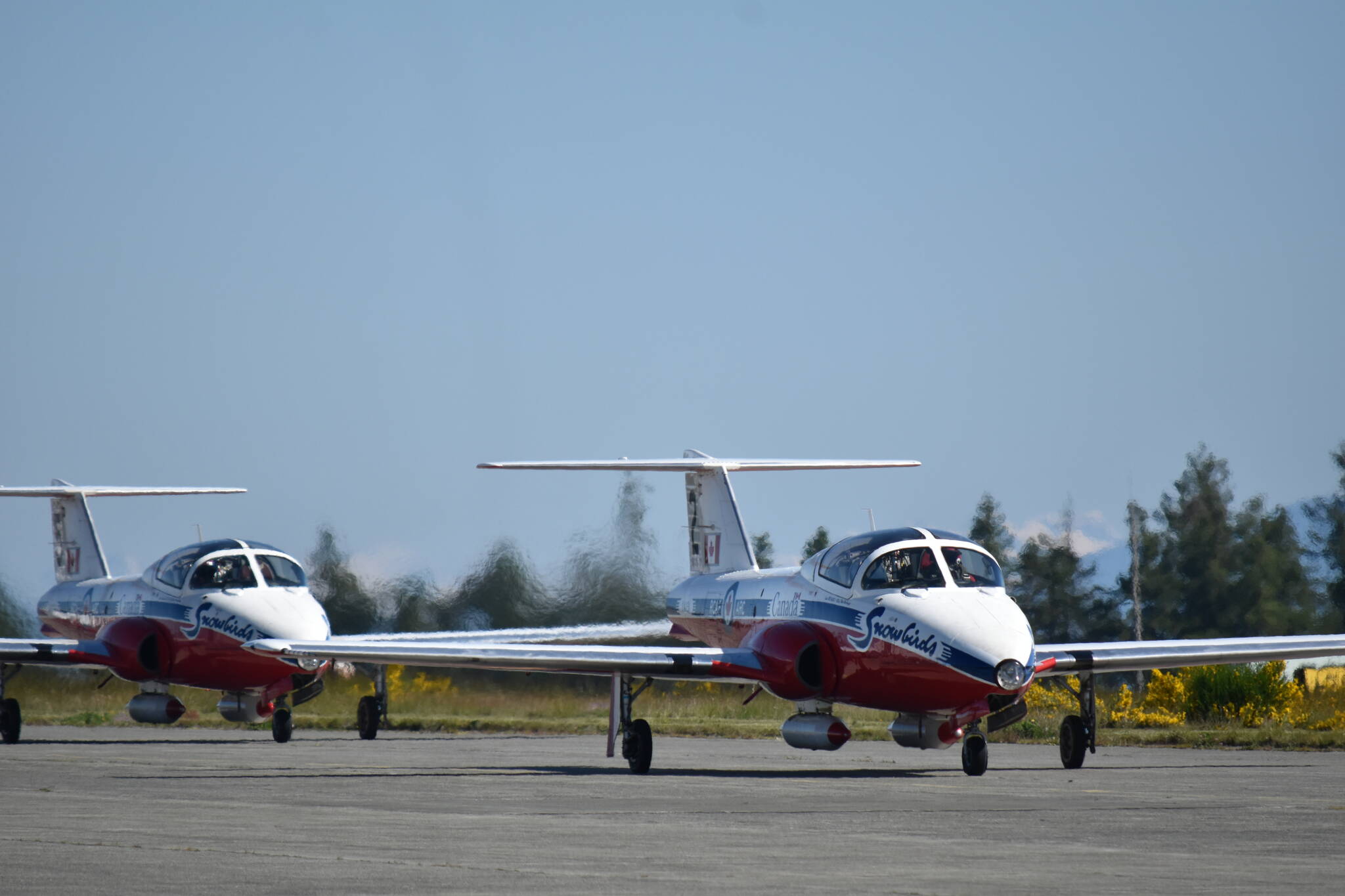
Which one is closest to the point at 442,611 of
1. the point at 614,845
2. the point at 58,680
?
the point at 58,680

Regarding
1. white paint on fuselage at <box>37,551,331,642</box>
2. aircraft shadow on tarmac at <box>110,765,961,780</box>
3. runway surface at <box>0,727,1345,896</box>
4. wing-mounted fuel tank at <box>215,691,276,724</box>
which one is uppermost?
white paint on fuselage at <box>37,551,331,642</box>

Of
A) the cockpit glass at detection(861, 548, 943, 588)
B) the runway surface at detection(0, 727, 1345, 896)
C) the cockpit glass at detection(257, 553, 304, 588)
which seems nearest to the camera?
the runway surface at detection(0, 727, 1345, 896)

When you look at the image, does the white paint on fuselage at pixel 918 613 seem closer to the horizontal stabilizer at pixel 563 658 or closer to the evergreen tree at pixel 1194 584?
the horizontal stabilizer at pixel 563 658

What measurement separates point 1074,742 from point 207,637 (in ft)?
44.5

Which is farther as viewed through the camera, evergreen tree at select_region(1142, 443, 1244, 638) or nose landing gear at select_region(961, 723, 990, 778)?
evergreen tree at select_region(1142, 443, 1244, 638)

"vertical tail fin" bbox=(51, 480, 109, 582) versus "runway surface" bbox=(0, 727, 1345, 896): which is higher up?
"vertical tail fin" bbox=(51, 480, 109, 582)

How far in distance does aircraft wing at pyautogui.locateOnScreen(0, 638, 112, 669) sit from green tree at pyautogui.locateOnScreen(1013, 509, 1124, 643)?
30.6 metres

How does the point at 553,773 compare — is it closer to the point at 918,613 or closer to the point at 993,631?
the point at 918,613

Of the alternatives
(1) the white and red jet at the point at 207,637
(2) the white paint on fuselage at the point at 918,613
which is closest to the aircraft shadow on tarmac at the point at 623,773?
(2) the white paint on fuselage at the point at 918,613

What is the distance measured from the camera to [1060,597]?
5319 centimetres

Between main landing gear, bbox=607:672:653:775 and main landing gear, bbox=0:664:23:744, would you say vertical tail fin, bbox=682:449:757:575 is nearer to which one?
main landing gear, bbox=607:672:653:775

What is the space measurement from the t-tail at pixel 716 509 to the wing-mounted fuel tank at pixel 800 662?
22.8 ft

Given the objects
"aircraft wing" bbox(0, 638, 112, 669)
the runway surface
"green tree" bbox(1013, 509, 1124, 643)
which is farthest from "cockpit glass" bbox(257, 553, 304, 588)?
"green tree" bbox(1013, 509, 1124, 643)

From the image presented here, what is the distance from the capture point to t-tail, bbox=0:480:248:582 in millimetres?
36250
